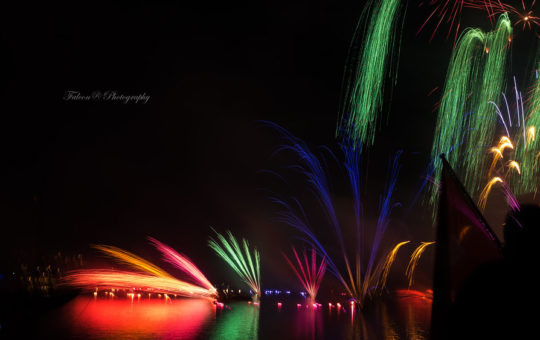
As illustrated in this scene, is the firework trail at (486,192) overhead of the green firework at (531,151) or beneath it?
beneath

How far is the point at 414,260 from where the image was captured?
29.7 meters

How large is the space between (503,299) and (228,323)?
15.4m

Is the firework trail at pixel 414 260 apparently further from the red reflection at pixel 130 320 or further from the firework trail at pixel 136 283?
the red reflection at pixel 130 320

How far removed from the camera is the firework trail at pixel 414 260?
2945 centimetres

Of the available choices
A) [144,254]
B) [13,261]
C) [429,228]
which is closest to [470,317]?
[13,261]

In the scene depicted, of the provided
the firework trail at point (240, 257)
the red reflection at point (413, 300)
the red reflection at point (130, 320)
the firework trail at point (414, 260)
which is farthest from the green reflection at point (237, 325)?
the firework trail at point (414, 260)

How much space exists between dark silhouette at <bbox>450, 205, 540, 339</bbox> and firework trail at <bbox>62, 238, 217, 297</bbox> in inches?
1075

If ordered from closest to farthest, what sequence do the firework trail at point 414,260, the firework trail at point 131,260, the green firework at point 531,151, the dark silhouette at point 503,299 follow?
the dark silhouette at point 503,299 < the green firework at point 531,151 < the firework trail at point 414,260 < the firework trail at point 131,260

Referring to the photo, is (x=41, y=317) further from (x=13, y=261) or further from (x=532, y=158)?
(x=532, y=158)

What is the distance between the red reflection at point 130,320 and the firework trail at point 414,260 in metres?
16.0

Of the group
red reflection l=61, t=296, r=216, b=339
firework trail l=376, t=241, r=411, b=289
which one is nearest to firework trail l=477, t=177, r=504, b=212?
firework trail l=376, t=241, r=411, b=289

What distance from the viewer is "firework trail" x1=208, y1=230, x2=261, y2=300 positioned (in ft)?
107

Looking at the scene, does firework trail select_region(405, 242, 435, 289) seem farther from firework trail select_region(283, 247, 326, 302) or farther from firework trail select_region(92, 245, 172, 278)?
firework trail select_region(92, 245, 172, 278)

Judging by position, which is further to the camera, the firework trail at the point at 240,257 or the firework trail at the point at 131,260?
the firework trail at the point at 240,257
